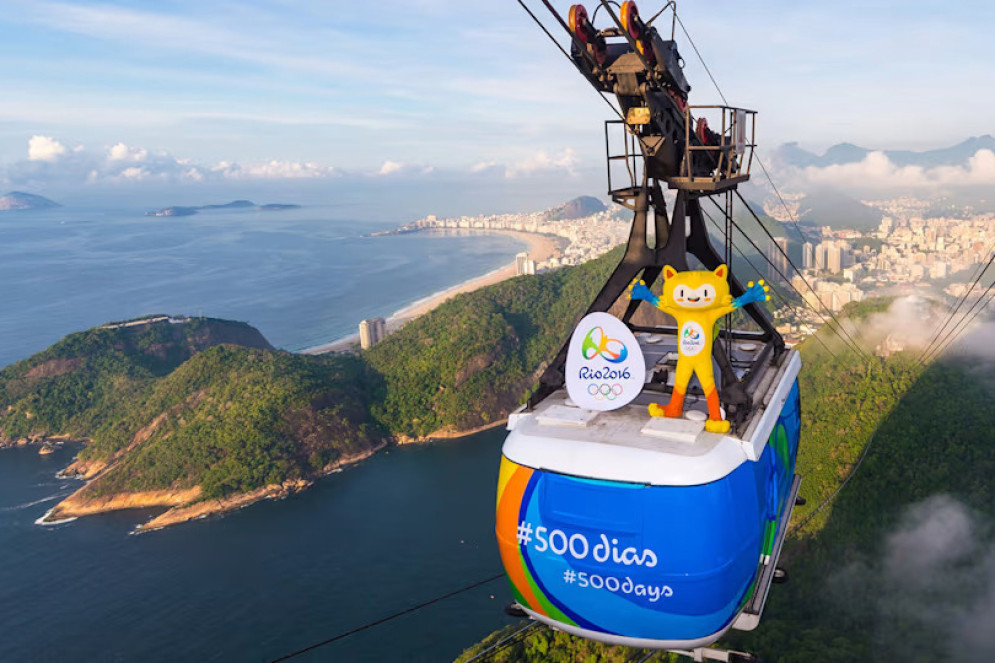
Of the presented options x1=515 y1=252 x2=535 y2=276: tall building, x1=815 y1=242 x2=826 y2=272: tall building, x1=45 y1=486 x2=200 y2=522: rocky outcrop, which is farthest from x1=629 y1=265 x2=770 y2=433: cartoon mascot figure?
x1=815 y1=242 x2=826 y2=272: tall building

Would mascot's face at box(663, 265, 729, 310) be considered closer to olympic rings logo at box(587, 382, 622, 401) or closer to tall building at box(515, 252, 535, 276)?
olympic rings logo at box(587, 382, 622, 401)

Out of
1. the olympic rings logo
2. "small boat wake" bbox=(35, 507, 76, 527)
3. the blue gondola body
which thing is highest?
the olympic rings logo

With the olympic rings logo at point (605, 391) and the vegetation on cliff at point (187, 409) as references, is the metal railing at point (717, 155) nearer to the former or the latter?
the olympic rings logo at point (605, 391)

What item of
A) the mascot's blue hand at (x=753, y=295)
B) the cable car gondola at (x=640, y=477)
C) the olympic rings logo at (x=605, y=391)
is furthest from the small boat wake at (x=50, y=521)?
the mascot's blue hand at (x=753, y=295)

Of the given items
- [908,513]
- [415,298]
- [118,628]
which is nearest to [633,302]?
[908,513]

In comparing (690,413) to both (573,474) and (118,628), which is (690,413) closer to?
(573,474)
